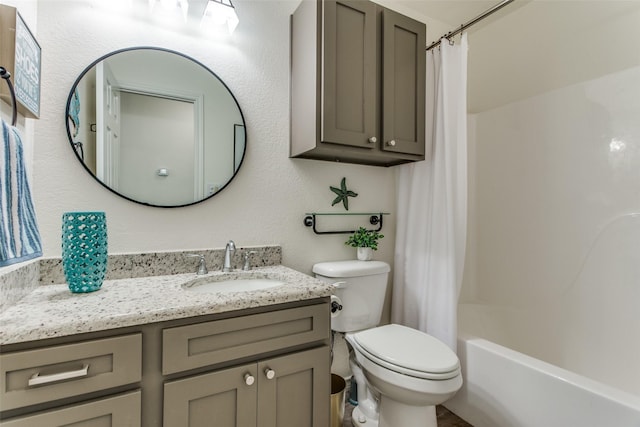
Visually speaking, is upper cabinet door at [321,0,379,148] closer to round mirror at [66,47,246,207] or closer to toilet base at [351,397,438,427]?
round mirror at [66,47,246,207]

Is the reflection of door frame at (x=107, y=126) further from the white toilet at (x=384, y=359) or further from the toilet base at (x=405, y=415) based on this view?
the toilet base at (x=405, y=415)

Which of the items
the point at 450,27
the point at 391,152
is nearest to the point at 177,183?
the point at 391,152

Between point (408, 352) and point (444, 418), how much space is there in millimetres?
693

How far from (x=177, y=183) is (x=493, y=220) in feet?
7.52

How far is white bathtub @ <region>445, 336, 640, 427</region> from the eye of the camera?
111 cm

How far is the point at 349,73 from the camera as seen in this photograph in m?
1.45

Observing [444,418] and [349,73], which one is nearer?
[349,73]

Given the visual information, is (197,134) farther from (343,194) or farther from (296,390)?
(296,390)

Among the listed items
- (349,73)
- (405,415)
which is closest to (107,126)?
(349,73)

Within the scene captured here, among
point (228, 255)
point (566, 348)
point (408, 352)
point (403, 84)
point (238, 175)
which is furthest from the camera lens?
point (566, 348)

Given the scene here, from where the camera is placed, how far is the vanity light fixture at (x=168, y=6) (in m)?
1.28

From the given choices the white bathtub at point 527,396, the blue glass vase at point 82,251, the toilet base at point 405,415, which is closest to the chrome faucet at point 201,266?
the blue glass vase at point 82,251

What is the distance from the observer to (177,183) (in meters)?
1.36

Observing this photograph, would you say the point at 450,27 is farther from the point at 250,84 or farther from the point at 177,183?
the point at 177,183
